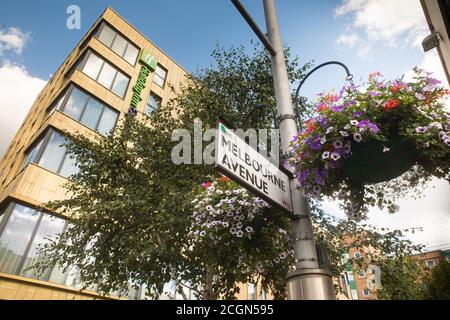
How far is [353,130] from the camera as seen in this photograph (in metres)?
2.57

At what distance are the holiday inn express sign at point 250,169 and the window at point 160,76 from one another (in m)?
20.8

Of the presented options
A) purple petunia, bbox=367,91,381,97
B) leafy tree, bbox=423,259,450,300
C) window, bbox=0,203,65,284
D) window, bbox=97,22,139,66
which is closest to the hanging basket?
purple petunia, bbox=367,91,381,97

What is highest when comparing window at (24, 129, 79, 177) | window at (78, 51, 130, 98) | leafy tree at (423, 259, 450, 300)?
window at (78, 51, 130, 98)

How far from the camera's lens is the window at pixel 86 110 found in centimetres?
1552

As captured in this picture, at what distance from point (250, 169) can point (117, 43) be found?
21.0 m

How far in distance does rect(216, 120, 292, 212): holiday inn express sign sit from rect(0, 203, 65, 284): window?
11159mm

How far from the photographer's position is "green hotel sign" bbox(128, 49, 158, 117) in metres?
19.1

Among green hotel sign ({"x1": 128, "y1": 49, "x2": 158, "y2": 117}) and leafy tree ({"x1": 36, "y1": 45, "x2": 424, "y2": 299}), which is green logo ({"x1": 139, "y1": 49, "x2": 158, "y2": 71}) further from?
leafy tree ({"x1": 36, "y1": 45, "x2": 424, "y2": 299})

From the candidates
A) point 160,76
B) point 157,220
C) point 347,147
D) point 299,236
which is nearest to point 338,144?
point 347,147

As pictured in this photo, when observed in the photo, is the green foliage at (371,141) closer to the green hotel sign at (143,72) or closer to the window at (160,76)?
the green hotel sign at (143,72)

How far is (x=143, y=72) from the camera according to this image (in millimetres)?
20750

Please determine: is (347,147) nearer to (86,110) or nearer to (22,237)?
(22,237)

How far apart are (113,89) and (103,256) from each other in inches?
552

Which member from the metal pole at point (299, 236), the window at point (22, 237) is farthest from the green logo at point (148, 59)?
the metal pole at point (299, 236)
